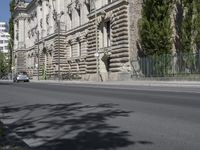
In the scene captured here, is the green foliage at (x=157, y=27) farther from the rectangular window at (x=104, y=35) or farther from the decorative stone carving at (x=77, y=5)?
the decorative stone carving at (x=77, y=5)

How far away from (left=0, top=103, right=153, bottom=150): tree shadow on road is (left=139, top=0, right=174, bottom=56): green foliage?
24938 mm

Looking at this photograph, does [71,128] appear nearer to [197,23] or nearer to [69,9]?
[197,23]

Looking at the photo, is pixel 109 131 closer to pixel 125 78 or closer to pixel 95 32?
pixel 125 78

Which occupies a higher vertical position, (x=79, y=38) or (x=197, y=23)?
(x=79, y=38)

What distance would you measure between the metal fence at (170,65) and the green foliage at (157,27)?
120cm

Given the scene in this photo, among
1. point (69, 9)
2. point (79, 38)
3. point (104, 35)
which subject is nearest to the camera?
point (104, 35)

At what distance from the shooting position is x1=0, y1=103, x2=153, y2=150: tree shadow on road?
835 cm

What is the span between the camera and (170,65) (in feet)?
122

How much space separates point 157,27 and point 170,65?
13.2 ft

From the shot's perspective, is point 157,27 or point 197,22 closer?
point 197,22

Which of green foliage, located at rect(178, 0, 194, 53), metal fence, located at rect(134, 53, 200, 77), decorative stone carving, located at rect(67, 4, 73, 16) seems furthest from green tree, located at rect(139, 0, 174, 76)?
decorative stone carving, located at rect(67, 4, 73, 16)

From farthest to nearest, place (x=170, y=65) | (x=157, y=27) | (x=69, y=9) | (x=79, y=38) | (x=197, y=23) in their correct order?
(x=69, y=9) → (x=79, y=38) → (x=157, y=27) → (x=197, y=23) → (x=170, y=65)

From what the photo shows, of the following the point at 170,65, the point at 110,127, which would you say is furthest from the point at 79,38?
the point at 110,127

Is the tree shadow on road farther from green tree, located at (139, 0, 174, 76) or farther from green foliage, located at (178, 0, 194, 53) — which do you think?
green foliage, located at (178, 0, 194, 53)
